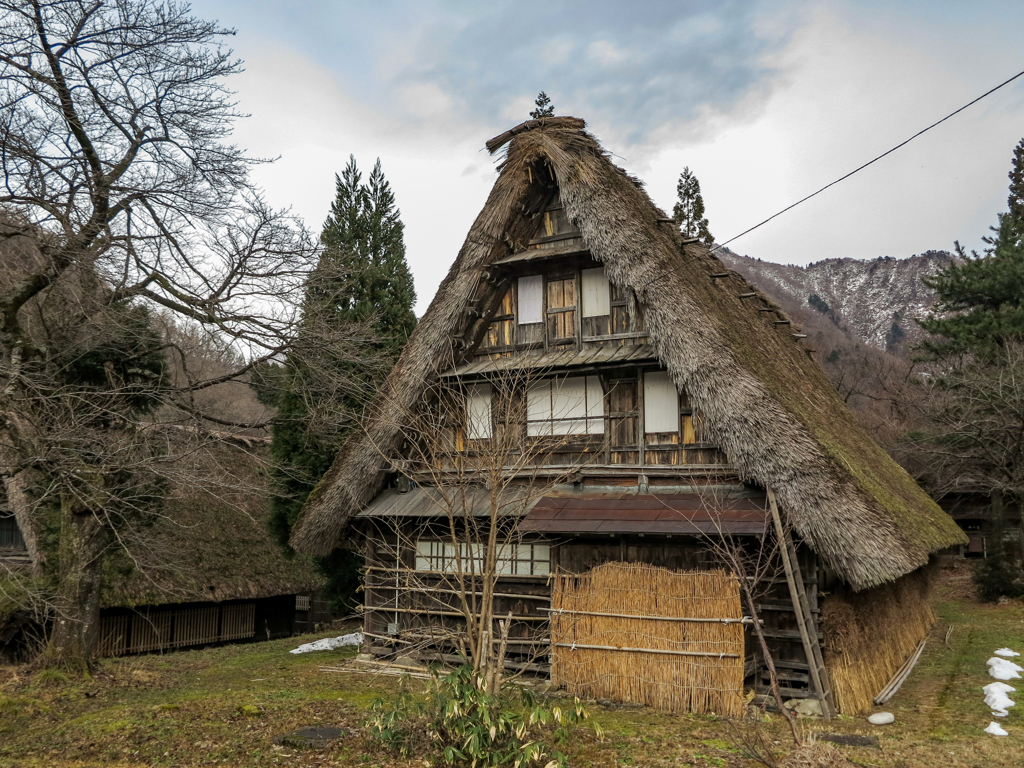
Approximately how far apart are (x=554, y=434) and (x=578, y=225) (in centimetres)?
344

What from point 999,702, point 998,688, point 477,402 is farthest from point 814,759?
point 477,402

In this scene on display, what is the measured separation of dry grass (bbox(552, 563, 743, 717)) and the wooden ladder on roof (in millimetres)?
720

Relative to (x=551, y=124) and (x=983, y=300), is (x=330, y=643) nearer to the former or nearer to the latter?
(x=551, y=124)

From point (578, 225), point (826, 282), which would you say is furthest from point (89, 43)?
point (826, 282)

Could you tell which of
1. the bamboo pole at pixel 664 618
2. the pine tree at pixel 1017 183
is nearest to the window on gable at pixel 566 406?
the bamboo pole at pixel 664 618

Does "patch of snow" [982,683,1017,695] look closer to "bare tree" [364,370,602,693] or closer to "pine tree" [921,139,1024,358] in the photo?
"bare tree" [364,370,602,693]

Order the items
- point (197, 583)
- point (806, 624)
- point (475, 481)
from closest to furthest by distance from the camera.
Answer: point (806, 624) < point (475, 481) < point (197, 583)

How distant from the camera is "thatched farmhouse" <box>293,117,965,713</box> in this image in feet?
33.4

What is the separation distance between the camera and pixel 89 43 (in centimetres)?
A: 1066

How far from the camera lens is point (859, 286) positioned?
122 metres

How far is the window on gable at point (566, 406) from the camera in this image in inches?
502

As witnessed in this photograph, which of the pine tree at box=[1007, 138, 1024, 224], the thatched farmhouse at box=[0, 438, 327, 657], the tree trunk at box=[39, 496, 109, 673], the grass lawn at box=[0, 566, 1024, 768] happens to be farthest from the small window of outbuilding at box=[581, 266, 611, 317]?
the pine tree at box=[1007, 138, 1024, 224]

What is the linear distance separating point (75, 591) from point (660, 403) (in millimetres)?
9101

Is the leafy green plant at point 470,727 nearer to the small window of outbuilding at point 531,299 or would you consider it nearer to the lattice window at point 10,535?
the small window of outbuilding at point 531,299
